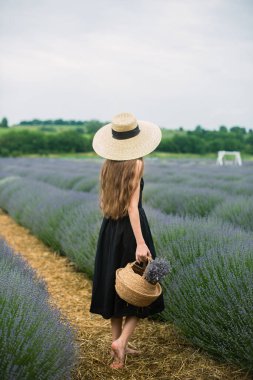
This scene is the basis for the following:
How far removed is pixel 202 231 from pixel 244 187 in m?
4.60

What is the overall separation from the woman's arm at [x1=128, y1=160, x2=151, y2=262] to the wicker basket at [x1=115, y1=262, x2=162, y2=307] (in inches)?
4.2

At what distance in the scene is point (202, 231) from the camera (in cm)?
349

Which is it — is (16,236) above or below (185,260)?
below

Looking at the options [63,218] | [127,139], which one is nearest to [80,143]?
[63,218]

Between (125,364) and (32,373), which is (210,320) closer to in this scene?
(125,364)

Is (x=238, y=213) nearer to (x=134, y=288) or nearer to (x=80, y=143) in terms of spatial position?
(x=134, y=288)

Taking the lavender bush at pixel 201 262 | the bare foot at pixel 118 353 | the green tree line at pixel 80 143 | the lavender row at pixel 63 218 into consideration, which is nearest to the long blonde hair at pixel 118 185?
the lavender bush at pixel 201 262

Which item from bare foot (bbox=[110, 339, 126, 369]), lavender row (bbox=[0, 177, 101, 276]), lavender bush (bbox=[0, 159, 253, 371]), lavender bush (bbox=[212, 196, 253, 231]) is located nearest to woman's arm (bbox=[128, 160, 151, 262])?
lavender bush (bbox=[0, 159, 253, 371])

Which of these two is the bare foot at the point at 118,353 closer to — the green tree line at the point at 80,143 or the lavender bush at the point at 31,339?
the lavender bush at the point at 31,339


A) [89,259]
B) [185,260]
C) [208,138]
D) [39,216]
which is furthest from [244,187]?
[208,138]

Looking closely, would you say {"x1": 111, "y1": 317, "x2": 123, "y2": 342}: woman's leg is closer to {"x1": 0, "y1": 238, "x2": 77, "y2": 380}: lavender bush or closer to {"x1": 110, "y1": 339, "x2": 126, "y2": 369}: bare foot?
{"x1": 110, "y1": 339, "x2": 126, "y2": 369}: bare foot

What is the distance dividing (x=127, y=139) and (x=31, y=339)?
1.27 m

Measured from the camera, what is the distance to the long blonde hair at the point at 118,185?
2.67 meters

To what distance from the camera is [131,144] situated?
2756 mm
